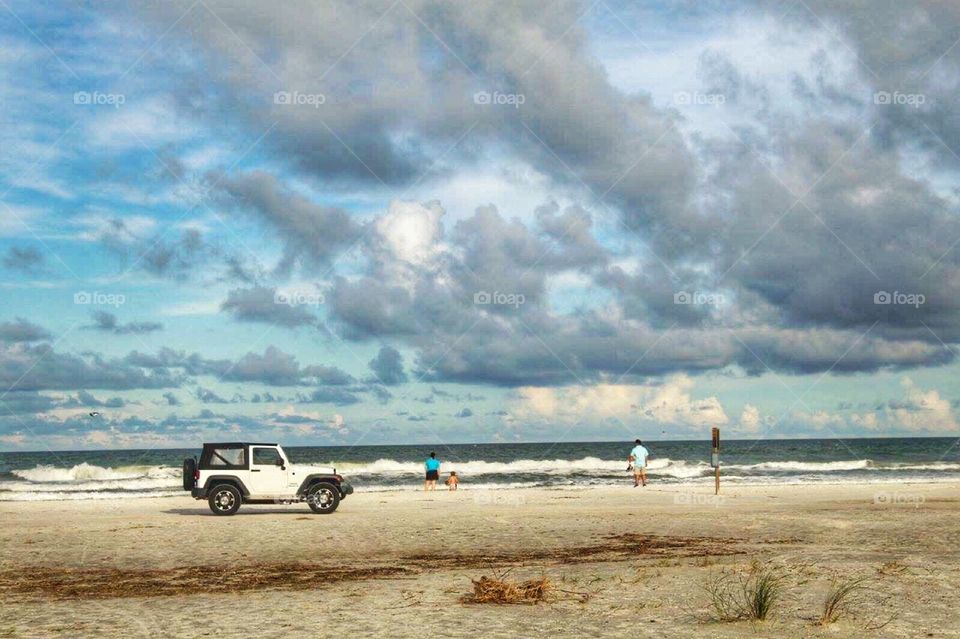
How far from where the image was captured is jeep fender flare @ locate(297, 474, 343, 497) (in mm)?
25125

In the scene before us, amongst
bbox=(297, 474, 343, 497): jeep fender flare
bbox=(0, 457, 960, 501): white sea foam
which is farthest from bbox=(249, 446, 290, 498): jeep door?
bbox=(0, 457, 960, 501): white sea foam

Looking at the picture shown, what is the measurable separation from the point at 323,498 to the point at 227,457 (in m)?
3.03

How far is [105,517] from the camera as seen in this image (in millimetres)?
27266

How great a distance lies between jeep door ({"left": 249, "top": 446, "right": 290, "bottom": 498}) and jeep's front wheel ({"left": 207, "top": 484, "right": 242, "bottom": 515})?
2.15 ft

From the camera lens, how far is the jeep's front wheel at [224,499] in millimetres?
25266

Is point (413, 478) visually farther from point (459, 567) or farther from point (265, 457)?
→ point (459, 567)

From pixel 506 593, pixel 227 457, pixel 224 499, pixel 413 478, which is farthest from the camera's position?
pixel 413 478

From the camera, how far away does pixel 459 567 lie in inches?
606

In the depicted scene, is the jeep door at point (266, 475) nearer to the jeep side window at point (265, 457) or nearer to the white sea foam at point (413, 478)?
the jeep side window at point (265, 457)

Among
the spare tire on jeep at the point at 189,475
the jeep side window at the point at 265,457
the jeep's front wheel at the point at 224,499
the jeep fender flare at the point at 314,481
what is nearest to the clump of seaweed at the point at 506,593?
the jeep fender flare at the point at 314,481

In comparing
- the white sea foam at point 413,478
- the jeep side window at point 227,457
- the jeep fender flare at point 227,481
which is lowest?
the white sea foam at point 413,478

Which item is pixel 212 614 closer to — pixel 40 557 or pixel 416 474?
pixel 40 557

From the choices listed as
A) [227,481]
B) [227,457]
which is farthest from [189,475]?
[227,457]

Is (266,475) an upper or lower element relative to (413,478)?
upper
